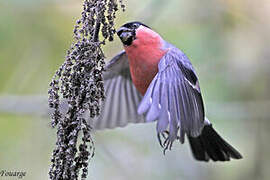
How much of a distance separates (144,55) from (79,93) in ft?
5.15

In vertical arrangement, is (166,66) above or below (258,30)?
below

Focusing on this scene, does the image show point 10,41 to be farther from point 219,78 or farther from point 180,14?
point 219,78

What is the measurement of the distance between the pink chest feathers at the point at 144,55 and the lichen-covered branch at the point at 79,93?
1.27 meters

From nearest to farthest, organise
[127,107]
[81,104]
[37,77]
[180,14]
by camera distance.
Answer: [81,104]
[127,107]
[37,77]
[180,14]

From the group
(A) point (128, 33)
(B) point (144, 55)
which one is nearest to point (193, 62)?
(B) point (144, 55)

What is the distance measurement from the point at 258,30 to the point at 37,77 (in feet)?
9.78

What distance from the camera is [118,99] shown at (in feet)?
17.4

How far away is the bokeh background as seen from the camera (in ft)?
18.2

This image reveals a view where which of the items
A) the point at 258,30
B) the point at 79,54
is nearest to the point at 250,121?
the point at 258,30

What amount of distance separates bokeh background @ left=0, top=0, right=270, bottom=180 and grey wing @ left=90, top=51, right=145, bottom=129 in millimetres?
568

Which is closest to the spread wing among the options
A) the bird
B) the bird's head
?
the bird

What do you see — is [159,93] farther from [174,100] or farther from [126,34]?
[126,34]

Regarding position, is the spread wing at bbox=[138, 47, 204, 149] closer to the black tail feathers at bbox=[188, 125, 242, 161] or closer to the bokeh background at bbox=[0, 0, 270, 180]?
the black tail feathers at bbox=[188, 125, 242, 161]

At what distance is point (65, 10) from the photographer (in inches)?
235
